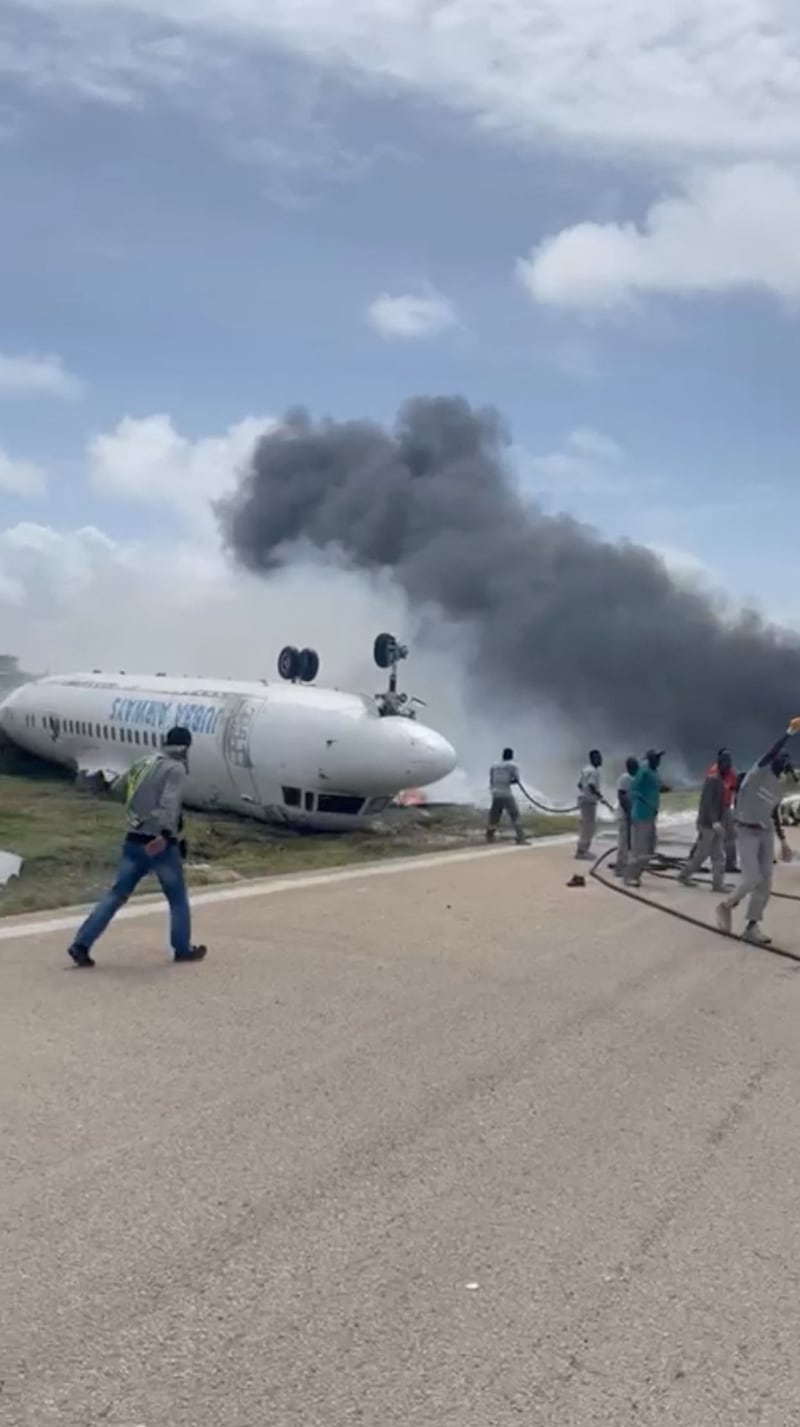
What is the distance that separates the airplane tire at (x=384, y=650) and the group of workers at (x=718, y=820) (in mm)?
6403

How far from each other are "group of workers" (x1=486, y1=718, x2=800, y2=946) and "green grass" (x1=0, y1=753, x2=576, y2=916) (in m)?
2.45

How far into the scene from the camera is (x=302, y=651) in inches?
1302

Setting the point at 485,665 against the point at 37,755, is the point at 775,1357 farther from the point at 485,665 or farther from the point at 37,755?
the point at 485,665

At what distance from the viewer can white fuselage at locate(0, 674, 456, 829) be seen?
2619 centimetres

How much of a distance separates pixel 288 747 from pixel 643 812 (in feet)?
32.7

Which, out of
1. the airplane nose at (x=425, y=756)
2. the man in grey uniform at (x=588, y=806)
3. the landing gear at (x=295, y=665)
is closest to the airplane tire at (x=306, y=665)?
the landing gear at (x=295, y=665)

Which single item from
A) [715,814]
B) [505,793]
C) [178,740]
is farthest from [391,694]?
[178,740]

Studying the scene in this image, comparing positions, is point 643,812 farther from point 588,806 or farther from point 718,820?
point 588,806

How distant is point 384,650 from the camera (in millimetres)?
30984

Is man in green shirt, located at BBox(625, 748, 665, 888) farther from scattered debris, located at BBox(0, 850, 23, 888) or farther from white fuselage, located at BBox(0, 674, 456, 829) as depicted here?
white fuselage, located at BBox(0, 674, 456, 829)

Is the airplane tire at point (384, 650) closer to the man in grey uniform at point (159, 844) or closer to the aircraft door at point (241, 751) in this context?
the aircraft door at point (241, 751)

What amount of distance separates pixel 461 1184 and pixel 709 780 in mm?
11959

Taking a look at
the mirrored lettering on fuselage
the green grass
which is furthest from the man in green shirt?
the mirrored lettering on fuselage

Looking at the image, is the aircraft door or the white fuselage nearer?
the white fuselage
